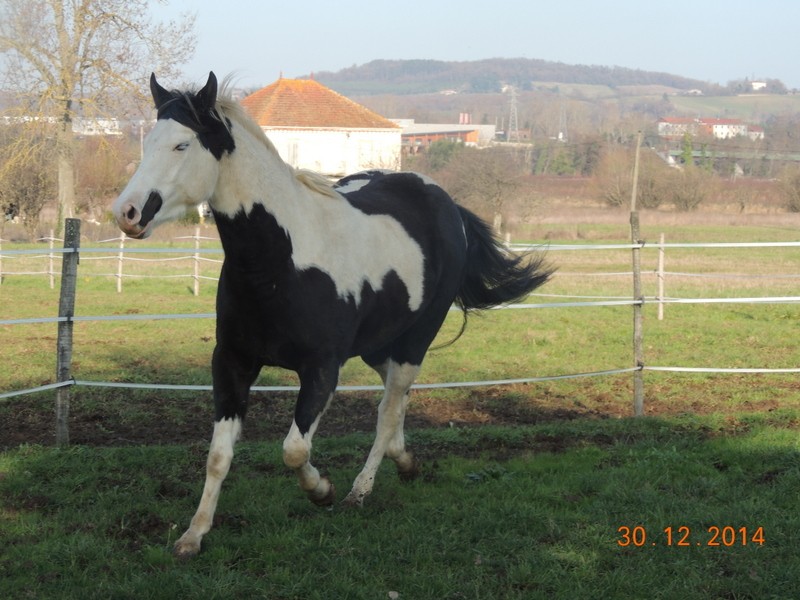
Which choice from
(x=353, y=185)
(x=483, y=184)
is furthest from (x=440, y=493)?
(x=483, y=184)

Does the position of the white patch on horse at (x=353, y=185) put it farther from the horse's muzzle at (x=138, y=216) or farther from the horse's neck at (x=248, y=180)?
the horse's muzzle at (x=138, y=216)

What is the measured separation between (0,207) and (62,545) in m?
27.3

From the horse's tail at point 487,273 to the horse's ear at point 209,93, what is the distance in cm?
257

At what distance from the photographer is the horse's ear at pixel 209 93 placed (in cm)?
371

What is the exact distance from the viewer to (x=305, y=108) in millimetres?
50625

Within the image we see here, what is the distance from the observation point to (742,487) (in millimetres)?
5102

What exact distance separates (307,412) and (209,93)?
148 cm

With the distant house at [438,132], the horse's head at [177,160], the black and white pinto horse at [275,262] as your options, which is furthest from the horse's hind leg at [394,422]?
the distant house at [438,132]

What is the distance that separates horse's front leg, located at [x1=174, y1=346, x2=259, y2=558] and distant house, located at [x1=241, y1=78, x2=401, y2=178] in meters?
44.7

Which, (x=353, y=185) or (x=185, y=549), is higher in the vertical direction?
(x=353, y=185)

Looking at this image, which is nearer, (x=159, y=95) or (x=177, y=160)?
(x=177, y=160)

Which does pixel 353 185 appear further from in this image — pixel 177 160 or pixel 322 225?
pixel 177 160

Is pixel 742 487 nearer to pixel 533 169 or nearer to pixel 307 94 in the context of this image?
pixel 307 94

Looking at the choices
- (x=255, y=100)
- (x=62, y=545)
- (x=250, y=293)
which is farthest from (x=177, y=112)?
(x=255, y=100)
